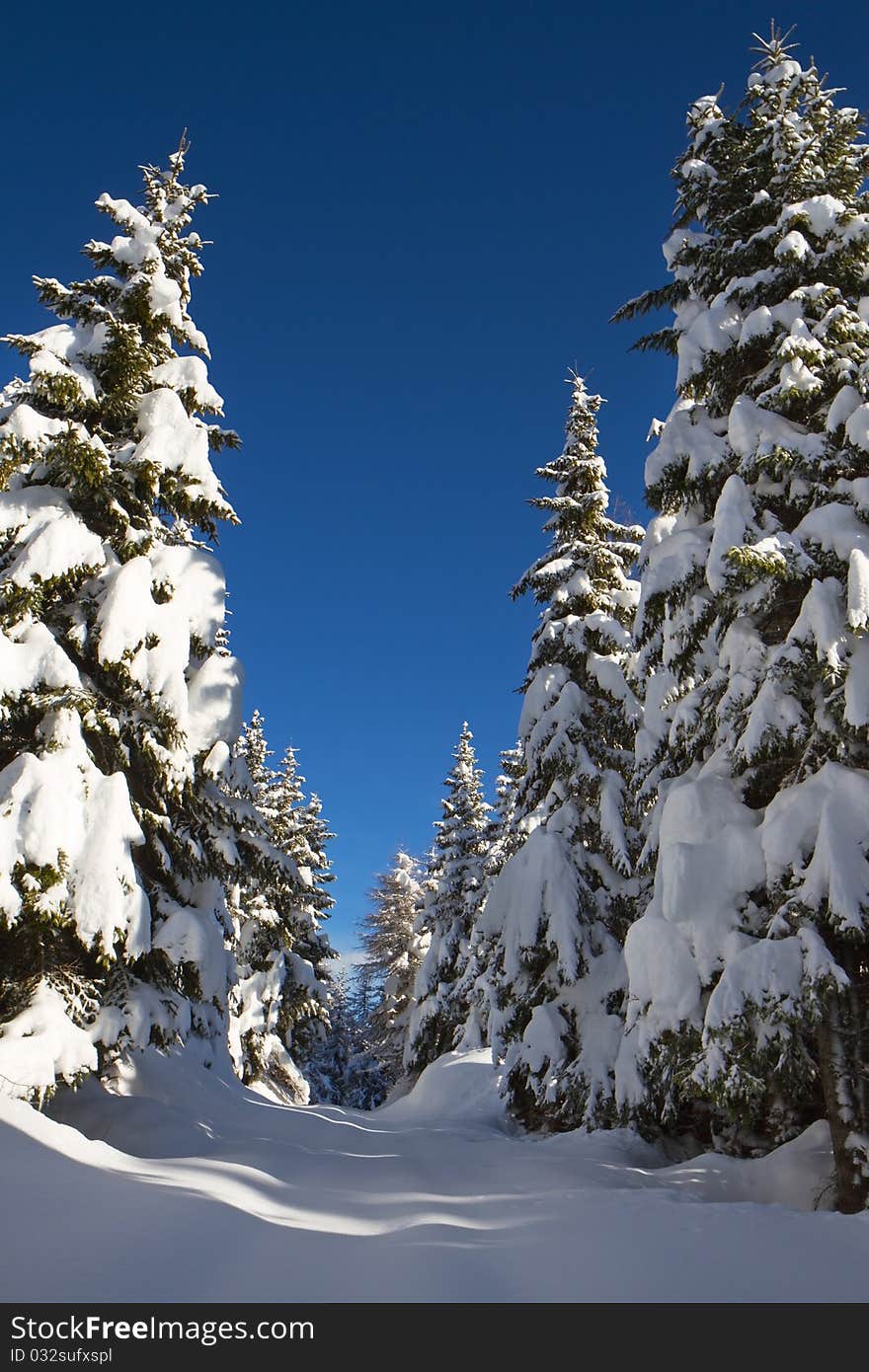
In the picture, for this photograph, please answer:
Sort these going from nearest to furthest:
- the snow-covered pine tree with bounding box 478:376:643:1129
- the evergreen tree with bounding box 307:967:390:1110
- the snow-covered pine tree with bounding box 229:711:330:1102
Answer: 1. the snow-covered pine tree with bounding box 478:376:643:1129
2. the snow-covered pine tree with bounding box 229:711:330:1102
3. the evergreen tree with bounding box 307:967:390:1110

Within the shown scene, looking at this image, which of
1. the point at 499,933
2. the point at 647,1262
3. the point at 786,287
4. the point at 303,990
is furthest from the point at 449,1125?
the point at 786,287

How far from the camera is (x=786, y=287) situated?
364 inches

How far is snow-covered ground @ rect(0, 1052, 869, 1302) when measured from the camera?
4.38 m

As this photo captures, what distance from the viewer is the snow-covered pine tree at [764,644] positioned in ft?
21.1

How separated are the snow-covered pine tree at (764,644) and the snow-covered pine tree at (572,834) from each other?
2.67 metres

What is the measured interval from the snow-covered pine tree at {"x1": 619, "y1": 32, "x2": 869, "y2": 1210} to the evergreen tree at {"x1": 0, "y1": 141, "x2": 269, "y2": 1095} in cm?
574

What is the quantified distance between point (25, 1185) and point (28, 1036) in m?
2.67

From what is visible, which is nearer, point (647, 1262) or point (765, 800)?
point (647, 1262)

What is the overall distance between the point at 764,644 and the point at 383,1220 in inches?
265

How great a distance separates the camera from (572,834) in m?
13.3

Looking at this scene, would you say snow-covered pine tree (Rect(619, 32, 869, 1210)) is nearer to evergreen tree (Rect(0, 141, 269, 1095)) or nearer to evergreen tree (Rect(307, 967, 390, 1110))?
evergreen tree (Rect(0, 141, 269, 1095))

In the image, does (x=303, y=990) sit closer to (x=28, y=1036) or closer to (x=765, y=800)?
(x=28, y=1036)

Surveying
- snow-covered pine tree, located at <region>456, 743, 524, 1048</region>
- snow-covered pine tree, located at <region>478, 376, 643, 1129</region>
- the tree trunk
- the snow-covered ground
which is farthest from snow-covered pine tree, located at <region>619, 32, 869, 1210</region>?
snow-covered pine tree, located at <region>456, 743, 524, 1048</region>

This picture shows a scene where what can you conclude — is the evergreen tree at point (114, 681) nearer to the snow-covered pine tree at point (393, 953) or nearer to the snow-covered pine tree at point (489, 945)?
the snow-covered pine tree at point (489, 945)
